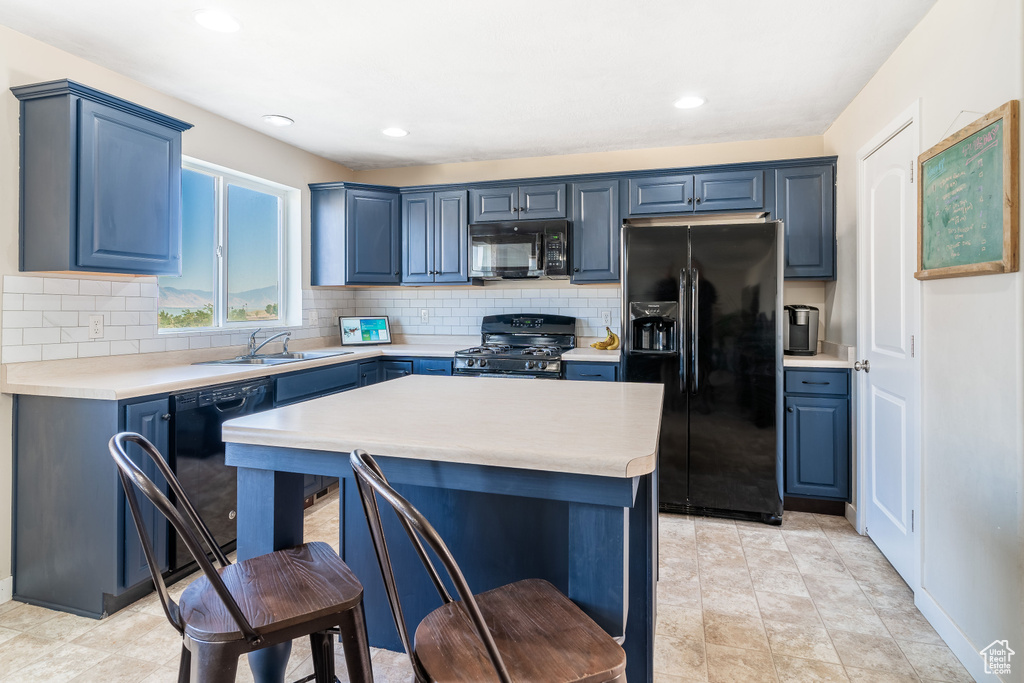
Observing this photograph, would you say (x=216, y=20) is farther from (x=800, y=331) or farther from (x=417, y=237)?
(x=800, y=331)

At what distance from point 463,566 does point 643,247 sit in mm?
2351

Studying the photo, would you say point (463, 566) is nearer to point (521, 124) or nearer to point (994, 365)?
point (994, 365)

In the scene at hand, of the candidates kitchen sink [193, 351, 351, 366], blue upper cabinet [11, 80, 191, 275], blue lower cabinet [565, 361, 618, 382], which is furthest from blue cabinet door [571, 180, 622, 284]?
blue upper cabinet [11, 80, 191, 275]

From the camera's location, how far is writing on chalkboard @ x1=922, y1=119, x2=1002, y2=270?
1.69 m

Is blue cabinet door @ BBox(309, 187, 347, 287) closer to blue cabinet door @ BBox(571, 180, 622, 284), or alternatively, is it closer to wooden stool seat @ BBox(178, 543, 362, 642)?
blue cabinet door @ BBox(571, 180, 622, 284)

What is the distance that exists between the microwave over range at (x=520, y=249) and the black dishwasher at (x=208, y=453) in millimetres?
1958

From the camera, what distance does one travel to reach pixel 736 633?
2072 mm

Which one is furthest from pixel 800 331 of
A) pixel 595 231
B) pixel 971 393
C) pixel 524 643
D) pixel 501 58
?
pixel 524 643

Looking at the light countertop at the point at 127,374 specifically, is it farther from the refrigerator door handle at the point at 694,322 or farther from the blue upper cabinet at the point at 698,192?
the blue upper cabinet at the point at 698,192

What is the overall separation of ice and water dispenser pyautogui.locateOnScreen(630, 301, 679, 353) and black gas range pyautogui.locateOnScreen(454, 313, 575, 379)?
1.90 ft

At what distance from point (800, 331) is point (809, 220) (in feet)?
2.39

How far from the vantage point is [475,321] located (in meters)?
4.68

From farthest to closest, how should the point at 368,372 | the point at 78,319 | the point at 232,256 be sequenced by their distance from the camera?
the point at 368,372 < the point at 232,256 < the point at 78,319

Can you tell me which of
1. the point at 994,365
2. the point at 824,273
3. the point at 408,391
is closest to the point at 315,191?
the point at 408,391
